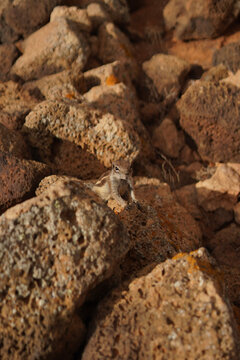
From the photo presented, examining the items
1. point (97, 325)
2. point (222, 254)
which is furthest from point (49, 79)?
point (97, 325)

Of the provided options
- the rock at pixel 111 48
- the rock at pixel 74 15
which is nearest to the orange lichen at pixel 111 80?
the rock at pixel 111 48

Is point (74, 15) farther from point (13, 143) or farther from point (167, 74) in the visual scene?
point (13, 143)

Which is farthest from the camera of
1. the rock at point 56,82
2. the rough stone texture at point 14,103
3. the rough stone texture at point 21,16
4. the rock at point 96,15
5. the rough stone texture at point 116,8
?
the rough stone texture at point 116,8

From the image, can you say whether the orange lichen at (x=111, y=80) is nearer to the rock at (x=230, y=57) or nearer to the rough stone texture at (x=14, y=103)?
the rough stone texture at (x=14, y=103)

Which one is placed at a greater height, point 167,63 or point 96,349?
point 96,349

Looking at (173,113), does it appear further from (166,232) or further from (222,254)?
(166,232)

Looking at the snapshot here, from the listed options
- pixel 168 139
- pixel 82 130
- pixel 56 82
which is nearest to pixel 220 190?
pixel 168 139

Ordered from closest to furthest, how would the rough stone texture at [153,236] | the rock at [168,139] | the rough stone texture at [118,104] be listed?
the rough stone texture at [153,236] → the rough stone texture at [118,104] → the rock at [168,139]
